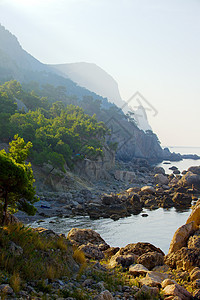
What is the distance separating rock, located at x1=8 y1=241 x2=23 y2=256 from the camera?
35.1 ft

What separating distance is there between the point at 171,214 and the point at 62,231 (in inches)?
756

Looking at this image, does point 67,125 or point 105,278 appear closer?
point 105,278

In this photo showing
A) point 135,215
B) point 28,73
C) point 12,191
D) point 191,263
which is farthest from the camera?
point 28,73

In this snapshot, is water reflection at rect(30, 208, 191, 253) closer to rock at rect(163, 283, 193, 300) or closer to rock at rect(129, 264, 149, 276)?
rock at rect(129, 264, 149, 276)

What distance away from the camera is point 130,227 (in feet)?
109

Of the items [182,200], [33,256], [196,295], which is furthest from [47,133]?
[196,295]

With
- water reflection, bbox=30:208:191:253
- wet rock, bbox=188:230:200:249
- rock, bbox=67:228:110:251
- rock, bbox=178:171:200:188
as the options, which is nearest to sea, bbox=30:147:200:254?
water reflection, bbox=30:208:191:253

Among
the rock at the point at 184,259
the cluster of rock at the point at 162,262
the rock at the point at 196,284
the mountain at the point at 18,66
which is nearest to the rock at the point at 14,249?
the cluster of rock at the point at 162,262

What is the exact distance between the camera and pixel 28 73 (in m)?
173

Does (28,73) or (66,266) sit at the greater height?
(28,73)

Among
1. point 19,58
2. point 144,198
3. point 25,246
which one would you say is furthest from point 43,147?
point 19,58

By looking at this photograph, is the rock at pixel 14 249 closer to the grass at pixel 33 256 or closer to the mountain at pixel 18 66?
the grass at pixel 33 256

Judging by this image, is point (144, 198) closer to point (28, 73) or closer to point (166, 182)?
point (166, 182)

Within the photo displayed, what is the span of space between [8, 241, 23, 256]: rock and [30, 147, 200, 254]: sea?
16689mm
